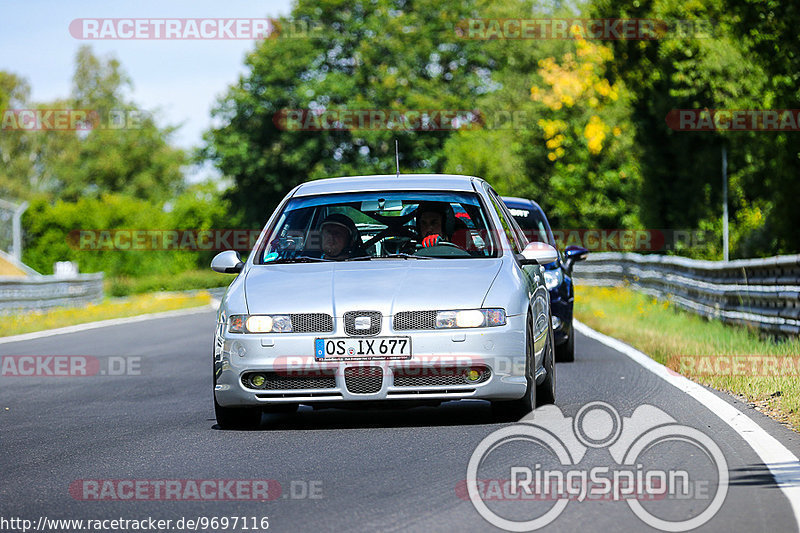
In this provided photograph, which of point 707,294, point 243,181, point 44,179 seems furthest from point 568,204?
point 44,179

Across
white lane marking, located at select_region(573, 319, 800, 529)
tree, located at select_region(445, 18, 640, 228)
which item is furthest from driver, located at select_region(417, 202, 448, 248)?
tree, located at select_region(445, 18, 640, 228)

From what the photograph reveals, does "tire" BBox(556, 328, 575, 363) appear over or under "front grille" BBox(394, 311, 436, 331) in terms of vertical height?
under

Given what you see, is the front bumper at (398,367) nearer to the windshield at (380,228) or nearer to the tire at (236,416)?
the tire at (236,416)

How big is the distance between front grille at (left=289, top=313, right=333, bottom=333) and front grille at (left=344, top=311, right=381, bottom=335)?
103mm

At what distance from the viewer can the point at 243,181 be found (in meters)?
67.2

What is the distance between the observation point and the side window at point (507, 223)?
31.8 feet

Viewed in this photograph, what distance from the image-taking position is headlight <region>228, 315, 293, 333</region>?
848 centimetres

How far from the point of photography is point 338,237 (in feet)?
31.4

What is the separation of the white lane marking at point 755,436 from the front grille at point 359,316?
228 centimetres

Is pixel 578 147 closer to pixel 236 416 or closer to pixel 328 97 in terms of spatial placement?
pixel 328 97

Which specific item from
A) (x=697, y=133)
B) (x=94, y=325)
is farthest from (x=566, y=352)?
(x=697, y=133)

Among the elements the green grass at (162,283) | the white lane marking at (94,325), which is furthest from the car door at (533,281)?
the green grass at (162,283)

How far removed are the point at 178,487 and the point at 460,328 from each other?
236cm

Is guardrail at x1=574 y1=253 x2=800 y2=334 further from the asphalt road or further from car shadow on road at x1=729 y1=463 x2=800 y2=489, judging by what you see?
car shadow on road at x1=729 y1=463 x2=800 y2=489
